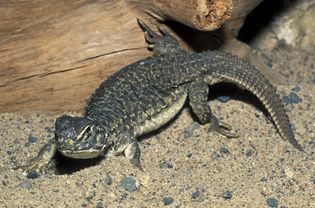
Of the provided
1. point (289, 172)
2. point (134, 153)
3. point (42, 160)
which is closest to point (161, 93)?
point (134, 153)

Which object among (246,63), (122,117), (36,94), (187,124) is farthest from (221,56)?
(36,94)

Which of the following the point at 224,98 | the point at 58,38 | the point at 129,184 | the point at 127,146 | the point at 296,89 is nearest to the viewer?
the point at 129,184

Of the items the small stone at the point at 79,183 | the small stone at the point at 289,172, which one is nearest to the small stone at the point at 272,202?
the small stone at the point at 289,172

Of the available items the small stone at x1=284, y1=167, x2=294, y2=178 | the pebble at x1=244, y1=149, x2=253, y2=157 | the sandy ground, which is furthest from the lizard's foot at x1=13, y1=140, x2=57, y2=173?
the small stone at x1=284, y1=167, x2=294, y2=178

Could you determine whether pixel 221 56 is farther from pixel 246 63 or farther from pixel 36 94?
pixel 36 94

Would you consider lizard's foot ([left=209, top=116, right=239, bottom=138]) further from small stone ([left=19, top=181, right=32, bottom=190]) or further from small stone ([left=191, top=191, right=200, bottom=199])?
small stone ([left=19, top=181, right=32, bottom=190])

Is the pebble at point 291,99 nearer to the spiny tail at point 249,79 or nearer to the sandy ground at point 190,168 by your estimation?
the sandy ground at point 190,168

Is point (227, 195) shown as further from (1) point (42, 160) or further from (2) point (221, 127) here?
(1) point (42, 160)
